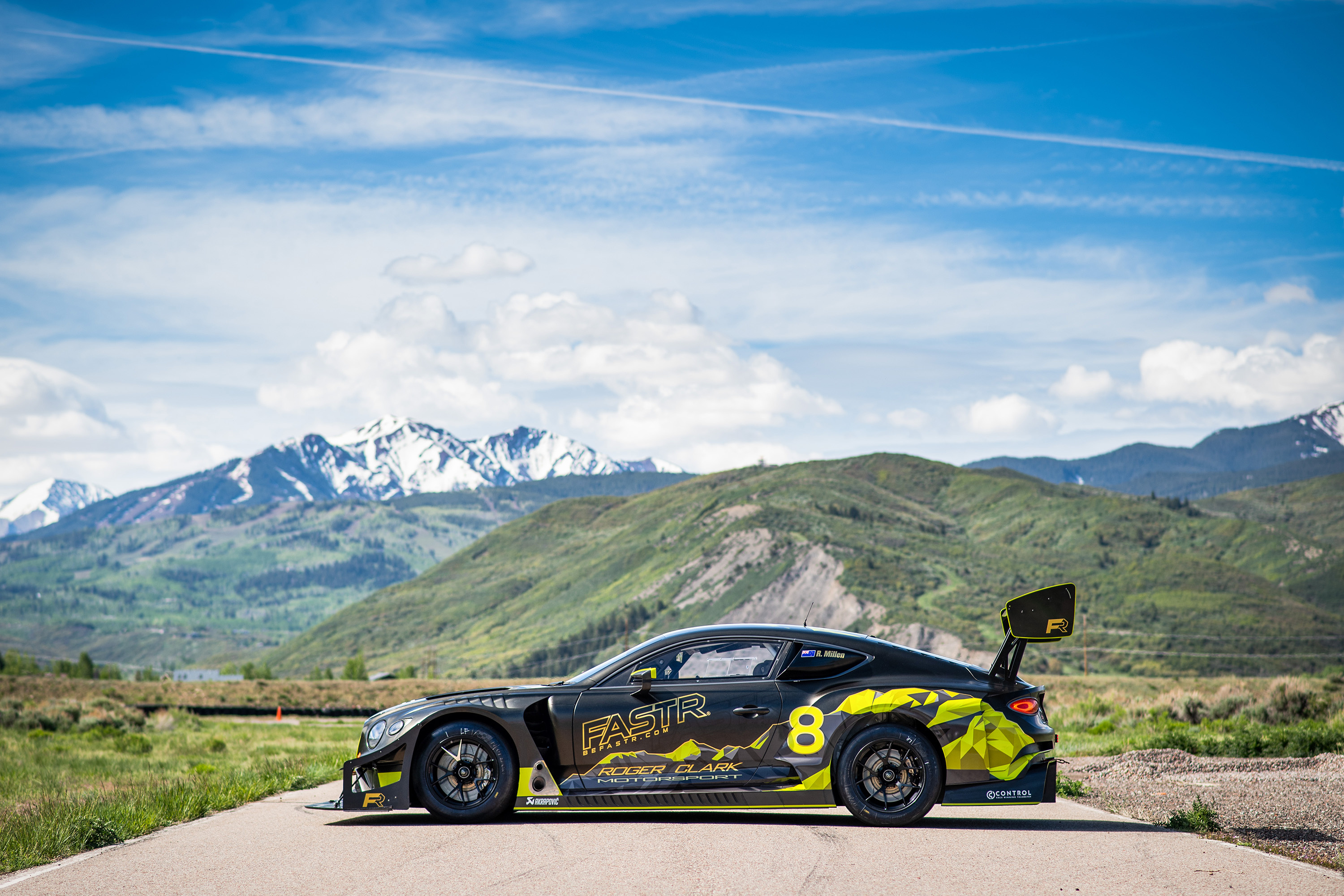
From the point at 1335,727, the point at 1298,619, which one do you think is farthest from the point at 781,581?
the point at 1335,727

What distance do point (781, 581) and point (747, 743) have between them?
156 meters

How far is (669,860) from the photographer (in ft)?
24.3

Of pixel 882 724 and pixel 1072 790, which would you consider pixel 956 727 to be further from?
pixel 1072 790

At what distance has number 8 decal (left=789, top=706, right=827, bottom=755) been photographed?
8.86m

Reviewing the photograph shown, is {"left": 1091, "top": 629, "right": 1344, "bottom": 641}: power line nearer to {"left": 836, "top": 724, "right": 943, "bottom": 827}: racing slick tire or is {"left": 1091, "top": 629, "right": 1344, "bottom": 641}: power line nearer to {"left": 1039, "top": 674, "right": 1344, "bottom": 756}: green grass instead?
{"left": 1039, "top": 674, "right": 1344, "bottom": 756}: green grass

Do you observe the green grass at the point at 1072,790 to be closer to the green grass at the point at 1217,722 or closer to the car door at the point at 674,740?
the car door at the point at 674,740

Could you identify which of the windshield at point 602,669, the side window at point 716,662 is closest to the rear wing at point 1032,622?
the side window at point 716,662

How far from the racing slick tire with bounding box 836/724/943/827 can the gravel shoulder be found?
88.1 inches

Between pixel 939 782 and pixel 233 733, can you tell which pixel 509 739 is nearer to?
pixel 939 782

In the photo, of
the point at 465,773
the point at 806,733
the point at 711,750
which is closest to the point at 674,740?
the point at 711,750

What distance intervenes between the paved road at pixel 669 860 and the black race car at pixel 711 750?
0.80 feet

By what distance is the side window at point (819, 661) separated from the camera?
360 inches

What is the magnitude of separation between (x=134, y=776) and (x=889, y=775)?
12.8 m

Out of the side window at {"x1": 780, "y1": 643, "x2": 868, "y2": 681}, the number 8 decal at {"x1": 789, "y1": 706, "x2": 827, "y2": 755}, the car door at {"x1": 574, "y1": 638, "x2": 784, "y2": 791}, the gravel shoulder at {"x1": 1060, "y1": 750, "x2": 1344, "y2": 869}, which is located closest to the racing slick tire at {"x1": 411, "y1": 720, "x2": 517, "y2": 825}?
the car door at {"x1": 574, "y1": 638, "x2": 784, "y2": 791}
